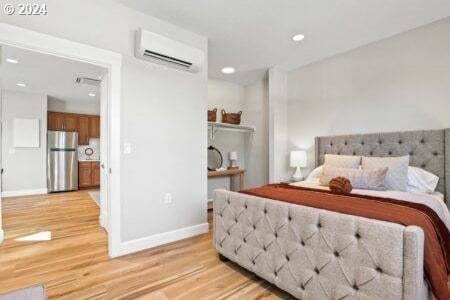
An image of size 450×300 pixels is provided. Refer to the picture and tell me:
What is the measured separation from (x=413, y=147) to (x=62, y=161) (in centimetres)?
721

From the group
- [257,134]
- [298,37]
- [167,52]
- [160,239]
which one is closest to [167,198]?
[160,239]

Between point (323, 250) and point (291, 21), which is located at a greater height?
point (291, 21)

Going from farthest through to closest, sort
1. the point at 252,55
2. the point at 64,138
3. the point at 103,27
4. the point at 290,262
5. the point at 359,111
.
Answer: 1. the point at 64,138
2. the point at 252,55
3. the point at 359,111
4. the point at 103,27
5. the point at 290,262

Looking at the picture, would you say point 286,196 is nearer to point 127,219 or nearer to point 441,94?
point 127,219

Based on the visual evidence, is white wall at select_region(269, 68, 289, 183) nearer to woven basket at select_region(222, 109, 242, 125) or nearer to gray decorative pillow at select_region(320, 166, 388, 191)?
woven basket at select_region(222, 109, 242, 125)

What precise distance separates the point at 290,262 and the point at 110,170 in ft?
6.06

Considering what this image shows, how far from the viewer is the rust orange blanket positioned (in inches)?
45.5

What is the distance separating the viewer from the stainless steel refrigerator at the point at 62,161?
5789mm

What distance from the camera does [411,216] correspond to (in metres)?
1.38

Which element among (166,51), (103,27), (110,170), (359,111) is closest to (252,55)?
(166,51)

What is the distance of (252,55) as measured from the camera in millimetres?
3436

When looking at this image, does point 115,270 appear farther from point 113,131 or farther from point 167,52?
point 167,52

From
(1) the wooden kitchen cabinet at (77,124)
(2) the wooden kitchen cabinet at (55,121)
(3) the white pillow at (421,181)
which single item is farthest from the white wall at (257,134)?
(2) the wooden kitchen cabinet at (55,121)

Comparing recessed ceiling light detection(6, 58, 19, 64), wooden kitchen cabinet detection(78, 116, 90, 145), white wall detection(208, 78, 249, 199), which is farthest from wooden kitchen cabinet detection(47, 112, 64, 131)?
white wall detection(208, 78, 249, 199)
